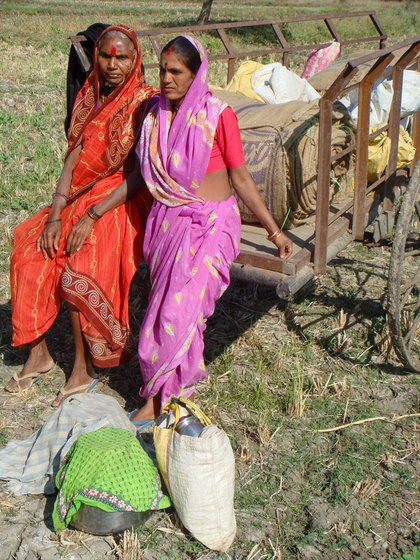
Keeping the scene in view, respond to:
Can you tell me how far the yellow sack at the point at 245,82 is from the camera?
14.4ft

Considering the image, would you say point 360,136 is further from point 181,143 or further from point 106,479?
point 106,479

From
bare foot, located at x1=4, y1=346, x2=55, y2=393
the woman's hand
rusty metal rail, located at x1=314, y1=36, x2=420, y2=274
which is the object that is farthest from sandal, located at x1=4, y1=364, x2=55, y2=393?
rusty metal rail, located at x1=314, y1=36, x2=420, y2=274

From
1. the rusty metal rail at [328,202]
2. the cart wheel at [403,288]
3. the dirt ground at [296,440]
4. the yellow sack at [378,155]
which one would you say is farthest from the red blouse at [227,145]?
the dirt ground at [296,440]

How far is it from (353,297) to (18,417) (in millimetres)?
2249

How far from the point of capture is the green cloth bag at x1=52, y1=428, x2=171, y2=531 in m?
2.65

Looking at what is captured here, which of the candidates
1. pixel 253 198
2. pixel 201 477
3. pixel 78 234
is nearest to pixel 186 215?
pixel 253 198

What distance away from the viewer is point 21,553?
8.79ft

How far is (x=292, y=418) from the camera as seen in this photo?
3.55 meters

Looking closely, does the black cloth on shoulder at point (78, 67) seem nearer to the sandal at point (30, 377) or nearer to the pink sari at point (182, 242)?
the pink sari at point (182, 242)

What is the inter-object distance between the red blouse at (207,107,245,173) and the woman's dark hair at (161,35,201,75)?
0.24 meters

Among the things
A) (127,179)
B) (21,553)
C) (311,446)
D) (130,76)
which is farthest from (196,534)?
(130,76)

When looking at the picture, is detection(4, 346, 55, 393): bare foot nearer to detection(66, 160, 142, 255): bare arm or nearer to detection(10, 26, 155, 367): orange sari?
detection(10, 26, 155, 367): orange sari

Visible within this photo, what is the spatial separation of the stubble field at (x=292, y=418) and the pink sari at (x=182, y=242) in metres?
0.46

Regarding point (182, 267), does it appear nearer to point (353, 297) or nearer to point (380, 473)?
point (380, 473)
